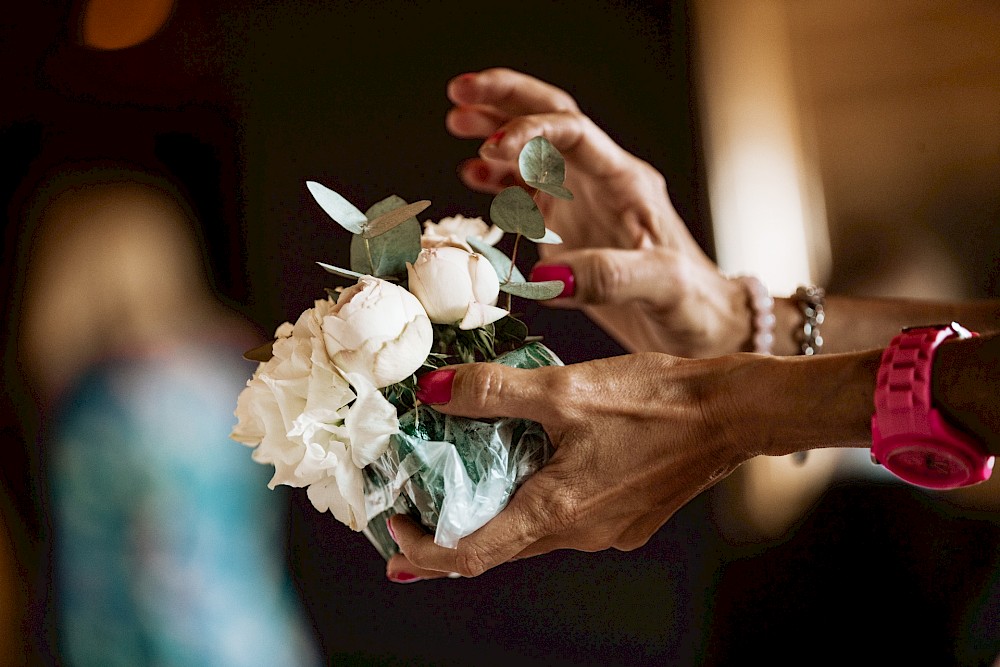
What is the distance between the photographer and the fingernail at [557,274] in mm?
877

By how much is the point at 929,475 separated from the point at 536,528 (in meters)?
0.30

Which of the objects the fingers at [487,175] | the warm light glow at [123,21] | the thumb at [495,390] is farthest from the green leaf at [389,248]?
the warm light glow at [123,21]

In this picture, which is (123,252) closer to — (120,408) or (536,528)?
(120,408)

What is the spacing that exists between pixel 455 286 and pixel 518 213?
101 millimetres

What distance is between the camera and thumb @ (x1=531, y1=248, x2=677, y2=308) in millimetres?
896

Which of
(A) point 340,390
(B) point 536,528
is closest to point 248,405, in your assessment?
(A) point 340,390

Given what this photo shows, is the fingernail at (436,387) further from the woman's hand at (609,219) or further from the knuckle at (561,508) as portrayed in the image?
the woman's hand at (609,219)

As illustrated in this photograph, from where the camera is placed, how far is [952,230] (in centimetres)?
154

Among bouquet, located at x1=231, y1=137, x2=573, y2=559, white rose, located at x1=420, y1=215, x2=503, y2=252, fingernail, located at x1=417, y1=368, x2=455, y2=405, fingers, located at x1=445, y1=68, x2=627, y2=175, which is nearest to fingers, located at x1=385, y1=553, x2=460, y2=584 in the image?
bouquet, located at x1=231, y1=137, x2=573, y2=559

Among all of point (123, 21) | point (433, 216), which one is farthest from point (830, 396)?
point (123, 21)

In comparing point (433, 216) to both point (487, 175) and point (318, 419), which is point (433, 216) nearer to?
point (487, 175)

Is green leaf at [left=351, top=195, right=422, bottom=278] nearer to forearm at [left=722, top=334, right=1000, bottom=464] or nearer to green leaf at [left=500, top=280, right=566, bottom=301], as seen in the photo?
green leaf at [left=500, top=280, right=566, bottom=301]

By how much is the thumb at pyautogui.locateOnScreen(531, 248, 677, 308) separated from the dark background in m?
0.48

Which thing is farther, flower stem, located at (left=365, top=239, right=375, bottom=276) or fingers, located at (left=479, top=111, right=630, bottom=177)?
fingers, located at (left=479, top=111, right=630, bottom=177)
